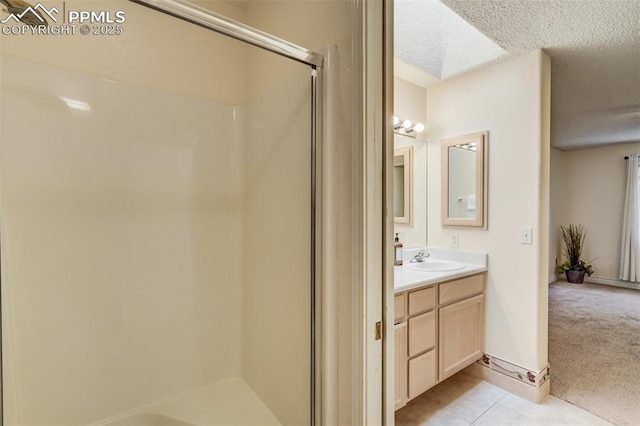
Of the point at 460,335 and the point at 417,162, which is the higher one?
the point at 417,162

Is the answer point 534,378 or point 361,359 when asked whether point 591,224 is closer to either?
point 534,378

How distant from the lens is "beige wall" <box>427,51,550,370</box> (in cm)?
203

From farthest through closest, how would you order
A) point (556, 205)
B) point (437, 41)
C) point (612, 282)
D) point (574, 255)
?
point (556, 205), point (574, 255), point (612, 282), point (437, 41)

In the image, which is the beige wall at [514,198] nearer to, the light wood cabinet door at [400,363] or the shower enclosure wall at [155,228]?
the light wood cabinet door at [400,363]

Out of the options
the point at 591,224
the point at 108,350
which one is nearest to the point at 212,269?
the point at 108,350

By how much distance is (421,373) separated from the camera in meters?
1.80

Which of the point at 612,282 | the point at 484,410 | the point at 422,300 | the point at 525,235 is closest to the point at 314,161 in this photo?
the point at 422,300

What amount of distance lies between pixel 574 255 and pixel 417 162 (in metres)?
4.22

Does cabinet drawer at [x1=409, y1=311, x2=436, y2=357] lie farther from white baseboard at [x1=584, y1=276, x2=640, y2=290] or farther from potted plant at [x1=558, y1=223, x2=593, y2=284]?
white baseboard at [x1=584, y1=276, x2=640, y2=290]

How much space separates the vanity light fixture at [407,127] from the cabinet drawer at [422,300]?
1.32 meters

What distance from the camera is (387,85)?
0.94m

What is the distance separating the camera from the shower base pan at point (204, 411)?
1.47 m

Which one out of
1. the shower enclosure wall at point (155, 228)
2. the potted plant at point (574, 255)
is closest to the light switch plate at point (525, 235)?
the shower enclosure wall at point (155, 228)

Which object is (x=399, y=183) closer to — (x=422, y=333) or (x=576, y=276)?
(x=422, y=333)
